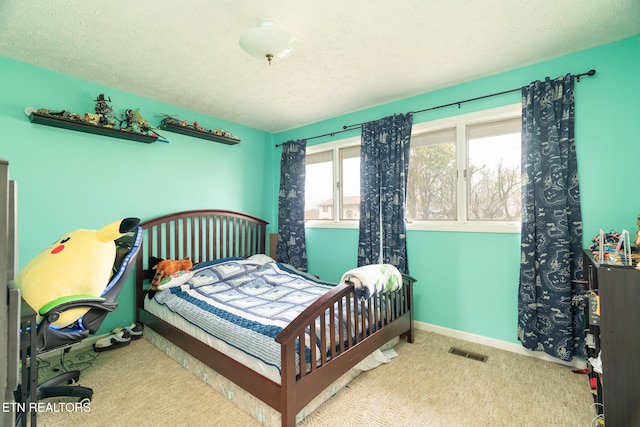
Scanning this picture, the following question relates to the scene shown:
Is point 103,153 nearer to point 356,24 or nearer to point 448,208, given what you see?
point 356,24

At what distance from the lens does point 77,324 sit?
175 cm

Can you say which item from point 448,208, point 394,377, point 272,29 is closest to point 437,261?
point 448,208

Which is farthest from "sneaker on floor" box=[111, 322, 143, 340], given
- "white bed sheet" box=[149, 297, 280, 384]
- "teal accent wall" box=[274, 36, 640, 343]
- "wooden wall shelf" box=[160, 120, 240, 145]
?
"teal accent wall" box=[274, 36, 640, 343]

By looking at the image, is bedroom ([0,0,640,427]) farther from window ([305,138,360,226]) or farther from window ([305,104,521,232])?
window ([305,138,360,226])

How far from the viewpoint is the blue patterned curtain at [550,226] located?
2170 mm

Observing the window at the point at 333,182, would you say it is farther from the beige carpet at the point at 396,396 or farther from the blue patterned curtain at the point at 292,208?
the beige carpet at the point at 396,396

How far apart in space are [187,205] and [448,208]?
297 cm

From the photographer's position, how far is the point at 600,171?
2131mm

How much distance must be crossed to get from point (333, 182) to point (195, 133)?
1.78 metres

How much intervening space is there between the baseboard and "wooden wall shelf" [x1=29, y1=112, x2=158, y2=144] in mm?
3465

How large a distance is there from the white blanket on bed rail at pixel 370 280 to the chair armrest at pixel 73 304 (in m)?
1.54

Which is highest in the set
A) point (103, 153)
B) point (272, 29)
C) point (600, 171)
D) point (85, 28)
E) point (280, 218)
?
point (85, 28)

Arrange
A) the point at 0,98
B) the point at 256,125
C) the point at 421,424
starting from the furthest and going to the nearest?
the point at 256,125
the point at 0,98
the point at 421,424

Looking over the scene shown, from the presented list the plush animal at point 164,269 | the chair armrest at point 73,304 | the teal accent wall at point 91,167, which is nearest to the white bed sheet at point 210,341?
the plush animal at point 164,269
